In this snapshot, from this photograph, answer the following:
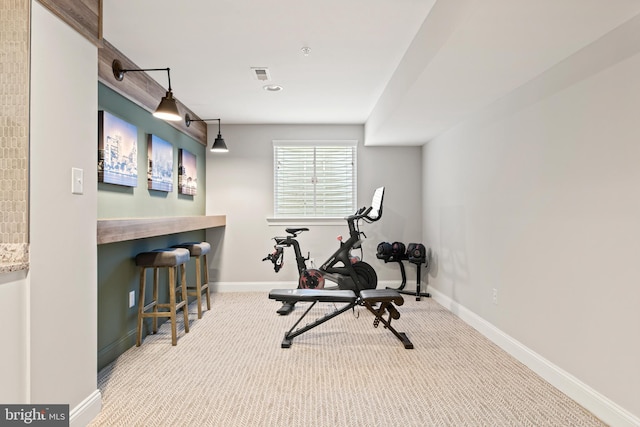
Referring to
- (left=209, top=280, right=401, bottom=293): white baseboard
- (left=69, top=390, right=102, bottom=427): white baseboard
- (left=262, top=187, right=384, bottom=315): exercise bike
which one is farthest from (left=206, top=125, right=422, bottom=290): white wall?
(left=69, top=390, right=102, bottom=427): white baseboard

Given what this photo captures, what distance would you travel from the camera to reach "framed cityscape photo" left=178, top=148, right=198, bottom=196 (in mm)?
4500

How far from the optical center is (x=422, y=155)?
5516mm

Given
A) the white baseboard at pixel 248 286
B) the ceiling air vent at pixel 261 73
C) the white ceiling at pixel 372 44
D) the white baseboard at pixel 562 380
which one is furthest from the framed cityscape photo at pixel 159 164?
the white baseboard at pixel 562 380

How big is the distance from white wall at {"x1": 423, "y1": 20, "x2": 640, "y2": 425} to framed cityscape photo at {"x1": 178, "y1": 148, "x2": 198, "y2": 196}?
3282 millimetres

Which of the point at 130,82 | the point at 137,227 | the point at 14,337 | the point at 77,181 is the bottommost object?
the point at 14,337

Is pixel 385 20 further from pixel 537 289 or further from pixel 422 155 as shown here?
pixel 422 155

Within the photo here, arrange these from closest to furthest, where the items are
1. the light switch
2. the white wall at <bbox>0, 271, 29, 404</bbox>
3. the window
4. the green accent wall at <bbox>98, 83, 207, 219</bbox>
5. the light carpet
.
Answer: the white wall at <bbox>0, 271, 29, 404</bbox> → the light switch → the light carpet → the green accent wall at <bbox>98, 83, 207, 219</bbox> → the window

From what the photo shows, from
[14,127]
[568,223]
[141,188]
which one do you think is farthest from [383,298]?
[14,127]

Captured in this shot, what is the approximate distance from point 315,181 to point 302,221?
63cm

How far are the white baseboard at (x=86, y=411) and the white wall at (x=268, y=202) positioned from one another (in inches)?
131

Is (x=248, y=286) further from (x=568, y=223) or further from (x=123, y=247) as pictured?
(x=568, y=223)

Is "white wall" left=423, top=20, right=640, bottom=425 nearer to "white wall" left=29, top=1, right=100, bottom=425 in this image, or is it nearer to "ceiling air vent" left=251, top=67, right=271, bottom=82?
"ceiling air vent" left=251, top=67, right=271, bottom=82

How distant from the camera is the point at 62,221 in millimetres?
1846

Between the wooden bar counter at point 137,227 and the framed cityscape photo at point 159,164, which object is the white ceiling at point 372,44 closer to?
the framed cityscape photo at point 159,164
